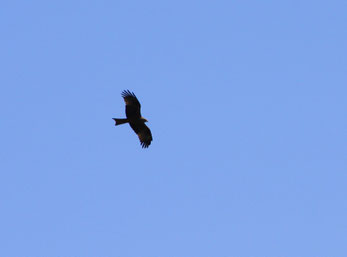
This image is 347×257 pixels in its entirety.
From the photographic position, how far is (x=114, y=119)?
154ft

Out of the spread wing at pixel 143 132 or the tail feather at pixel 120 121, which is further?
the spread wing at pixel 143 132

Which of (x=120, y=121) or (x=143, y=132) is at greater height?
(x=143, y=132)

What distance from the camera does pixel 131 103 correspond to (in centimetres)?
4703

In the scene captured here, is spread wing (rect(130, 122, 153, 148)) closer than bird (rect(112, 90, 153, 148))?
No

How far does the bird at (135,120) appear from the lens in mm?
46938

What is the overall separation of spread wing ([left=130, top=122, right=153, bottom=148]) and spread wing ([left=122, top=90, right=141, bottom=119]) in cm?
113

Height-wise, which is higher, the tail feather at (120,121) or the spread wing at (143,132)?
the spread wing at (143,132)

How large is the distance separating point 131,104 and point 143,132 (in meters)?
2.69

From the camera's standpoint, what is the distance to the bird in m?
46.9

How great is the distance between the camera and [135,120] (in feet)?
158

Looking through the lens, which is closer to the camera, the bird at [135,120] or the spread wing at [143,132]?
the bird at [135,120]

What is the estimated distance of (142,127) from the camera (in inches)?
1919

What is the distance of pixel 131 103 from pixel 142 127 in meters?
2.19

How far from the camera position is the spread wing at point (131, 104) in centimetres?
4688
